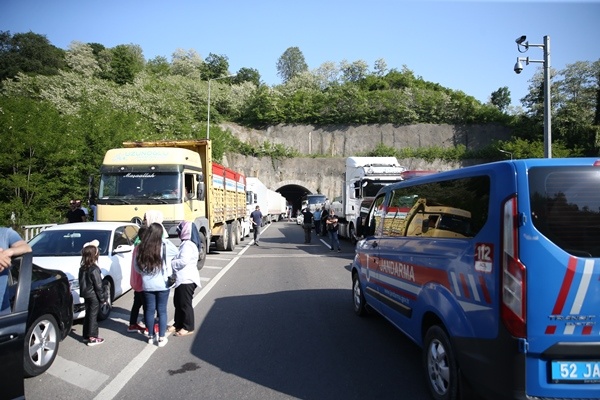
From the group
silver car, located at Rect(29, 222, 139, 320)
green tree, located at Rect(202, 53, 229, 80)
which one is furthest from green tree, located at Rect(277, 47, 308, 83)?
silver car, located at Rect(29, 222, 139, 320)

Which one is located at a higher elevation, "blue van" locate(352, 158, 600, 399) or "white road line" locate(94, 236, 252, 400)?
"blue van" locate(352, 158, 600, 399)

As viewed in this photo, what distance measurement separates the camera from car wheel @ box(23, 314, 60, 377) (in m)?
4.49

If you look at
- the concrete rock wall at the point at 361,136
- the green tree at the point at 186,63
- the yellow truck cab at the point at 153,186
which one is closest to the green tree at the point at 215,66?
the green tree at the point at 186,63

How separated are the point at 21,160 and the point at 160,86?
45.0 m

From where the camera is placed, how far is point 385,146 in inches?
2309

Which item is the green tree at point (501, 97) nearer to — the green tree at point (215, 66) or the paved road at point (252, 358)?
the green tree at point (215, 66)

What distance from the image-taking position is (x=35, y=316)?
454 centimetres

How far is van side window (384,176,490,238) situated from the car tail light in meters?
0.29

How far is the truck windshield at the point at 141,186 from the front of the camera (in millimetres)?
12008

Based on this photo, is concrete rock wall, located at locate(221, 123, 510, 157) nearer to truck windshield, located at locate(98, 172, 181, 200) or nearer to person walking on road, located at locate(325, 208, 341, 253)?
person walking on road, located at locate(325, 208, 341, 253)

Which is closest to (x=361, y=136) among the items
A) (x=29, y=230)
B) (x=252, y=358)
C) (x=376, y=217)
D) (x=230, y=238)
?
(x=230, y=238)

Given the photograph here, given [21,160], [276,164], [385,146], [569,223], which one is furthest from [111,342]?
[385,146]

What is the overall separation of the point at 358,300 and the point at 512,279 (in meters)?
4.16

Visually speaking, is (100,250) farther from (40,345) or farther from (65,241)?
(40,345)
